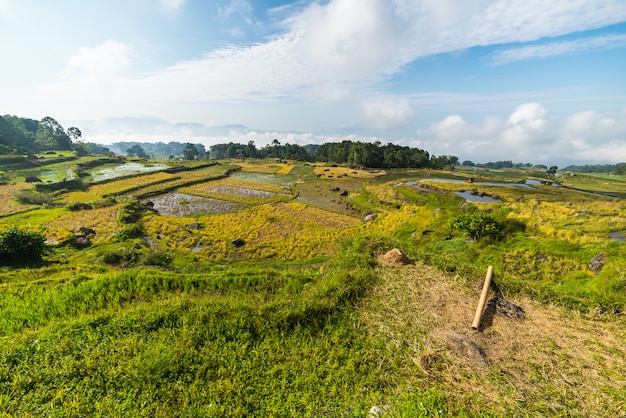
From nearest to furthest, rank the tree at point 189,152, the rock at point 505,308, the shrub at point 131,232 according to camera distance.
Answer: the rock at point 505,308
the shrub at point 131,232
the tree at point 189,152

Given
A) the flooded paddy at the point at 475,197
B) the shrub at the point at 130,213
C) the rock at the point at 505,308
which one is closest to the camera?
the rock at the point at 505,308

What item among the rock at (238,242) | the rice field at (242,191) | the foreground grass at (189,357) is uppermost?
the foreground grass at (189,357)

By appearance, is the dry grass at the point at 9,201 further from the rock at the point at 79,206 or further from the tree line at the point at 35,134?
the tree line at the point at 35,134

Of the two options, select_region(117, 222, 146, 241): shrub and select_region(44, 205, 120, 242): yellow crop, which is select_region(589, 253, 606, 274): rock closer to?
select_region(117, 222, 146, 241): shrub

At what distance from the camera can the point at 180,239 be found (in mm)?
22812

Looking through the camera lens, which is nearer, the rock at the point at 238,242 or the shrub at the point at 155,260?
the shrub at the point at 155,260

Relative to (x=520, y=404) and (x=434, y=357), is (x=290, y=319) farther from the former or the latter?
(x=520, y=404)

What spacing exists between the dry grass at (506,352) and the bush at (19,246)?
2022 centimetres

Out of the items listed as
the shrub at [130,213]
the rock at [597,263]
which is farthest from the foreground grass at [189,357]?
the shrub at [130,213]

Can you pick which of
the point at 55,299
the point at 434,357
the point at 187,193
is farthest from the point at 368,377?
the point at 187,193

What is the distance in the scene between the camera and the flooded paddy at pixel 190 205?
3244 cm

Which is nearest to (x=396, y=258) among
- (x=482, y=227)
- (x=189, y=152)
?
(x=482, y=227)

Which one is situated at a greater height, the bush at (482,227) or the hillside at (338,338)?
the bush at (482,227)

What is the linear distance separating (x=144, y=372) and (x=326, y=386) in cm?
419
